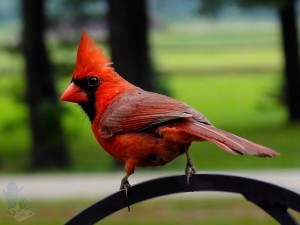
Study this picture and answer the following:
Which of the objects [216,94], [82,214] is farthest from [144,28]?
[216,94]

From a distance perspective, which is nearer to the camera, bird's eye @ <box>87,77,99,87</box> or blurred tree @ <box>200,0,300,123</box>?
bird's eye @ <box>87,77,99,87</box>

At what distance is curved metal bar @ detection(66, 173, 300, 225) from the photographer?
229 centimetres

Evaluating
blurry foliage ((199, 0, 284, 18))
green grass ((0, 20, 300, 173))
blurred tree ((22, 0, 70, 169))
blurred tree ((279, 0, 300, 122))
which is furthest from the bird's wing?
blurred tree ((279, 0, 300, 122))

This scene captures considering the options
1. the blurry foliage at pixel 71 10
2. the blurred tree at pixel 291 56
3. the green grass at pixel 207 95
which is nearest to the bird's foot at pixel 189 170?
the green grass at pixel 207 95

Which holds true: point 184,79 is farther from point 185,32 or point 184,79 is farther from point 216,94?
point 216,94

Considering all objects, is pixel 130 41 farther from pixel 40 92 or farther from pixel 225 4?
pixel 225 4

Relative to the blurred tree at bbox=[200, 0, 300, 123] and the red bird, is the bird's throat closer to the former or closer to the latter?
the red bird

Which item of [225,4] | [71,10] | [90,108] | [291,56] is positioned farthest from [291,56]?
[90,108]

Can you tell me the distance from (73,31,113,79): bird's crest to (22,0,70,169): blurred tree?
11.4 m

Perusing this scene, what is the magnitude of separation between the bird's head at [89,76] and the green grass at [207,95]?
10.4 inches

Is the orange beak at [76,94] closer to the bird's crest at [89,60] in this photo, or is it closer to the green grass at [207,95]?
the bird's crest at [89,60]

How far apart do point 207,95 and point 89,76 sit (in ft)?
103

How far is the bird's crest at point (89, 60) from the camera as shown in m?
2.41

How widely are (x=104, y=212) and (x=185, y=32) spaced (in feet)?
133
